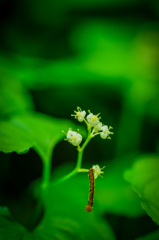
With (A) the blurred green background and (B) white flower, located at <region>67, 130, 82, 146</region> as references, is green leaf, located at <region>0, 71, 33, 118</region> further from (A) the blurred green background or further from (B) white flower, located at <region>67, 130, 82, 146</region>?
(B) white flower, located at <region>67, 130, 82, 146</region>

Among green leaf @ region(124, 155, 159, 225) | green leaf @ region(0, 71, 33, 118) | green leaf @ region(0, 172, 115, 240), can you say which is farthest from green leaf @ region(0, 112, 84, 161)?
green leaf @ region(124, 155, 159, 225)

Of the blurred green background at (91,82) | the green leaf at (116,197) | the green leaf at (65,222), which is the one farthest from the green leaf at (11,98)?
the green leaf at (116,197)

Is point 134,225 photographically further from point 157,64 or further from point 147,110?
point 157,64

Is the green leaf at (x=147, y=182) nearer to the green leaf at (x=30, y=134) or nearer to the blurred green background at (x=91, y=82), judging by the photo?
the blurred green background at (x=91, y=82)

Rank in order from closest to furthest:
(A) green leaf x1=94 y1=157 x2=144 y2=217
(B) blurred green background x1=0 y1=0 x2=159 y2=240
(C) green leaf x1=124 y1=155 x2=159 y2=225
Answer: (C) green leaf x1=124 y1=155 x2=159 y2=225 < (A) green leaf x1=94 y1=157 x2=144 y2=217 < (B) blurred green background x1=0 y1=0 x2=159 y2=240

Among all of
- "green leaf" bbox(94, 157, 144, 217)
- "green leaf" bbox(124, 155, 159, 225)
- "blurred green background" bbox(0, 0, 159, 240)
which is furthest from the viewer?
"blurred green background" bbox(0, 0, 159, 240)

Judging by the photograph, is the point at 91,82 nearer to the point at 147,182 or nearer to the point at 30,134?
the point at 30,134

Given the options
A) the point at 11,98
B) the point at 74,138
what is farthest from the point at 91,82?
the point at 74,138
